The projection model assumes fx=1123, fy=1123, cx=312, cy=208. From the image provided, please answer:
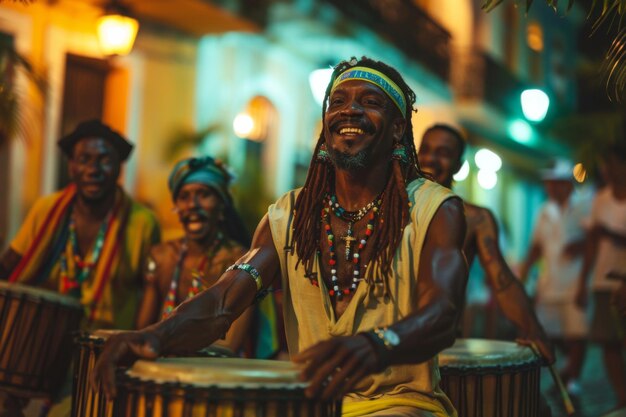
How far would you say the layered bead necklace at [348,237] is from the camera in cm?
421

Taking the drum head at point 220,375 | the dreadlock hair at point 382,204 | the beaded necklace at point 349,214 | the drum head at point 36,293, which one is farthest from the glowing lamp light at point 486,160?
the drum head at point 220,375

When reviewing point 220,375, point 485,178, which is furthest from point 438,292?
point 485,178

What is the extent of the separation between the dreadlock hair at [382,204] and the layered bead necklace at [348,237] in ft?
0.12

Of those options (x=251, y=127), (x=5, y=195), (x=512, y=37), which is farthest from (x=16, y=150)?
(x=512, y=37)

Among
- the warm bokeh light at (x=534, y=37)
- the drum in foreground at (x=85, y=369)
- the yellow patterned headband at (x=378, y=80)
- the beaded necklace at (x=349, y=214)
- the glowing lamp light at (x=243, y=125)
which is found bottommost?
the drum in foreground at (x=85, y=369)

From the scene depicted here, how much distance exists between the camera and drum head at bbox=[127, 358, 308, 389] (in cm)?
329

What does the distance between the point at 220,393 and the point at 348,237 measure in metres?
1.17

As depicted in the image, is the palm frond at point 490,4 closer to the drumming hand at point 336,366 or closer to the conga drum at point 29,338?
the drumming hand at point 336,366

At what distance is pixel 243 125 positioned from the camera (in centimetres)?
1788

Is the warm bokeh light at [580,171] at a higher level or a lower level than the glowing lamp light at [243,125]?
lower

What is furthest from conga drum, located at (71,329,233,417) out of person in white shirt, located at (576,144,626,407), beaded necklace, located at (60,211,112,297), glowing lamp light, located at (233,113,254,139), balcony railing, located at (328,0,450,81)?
balcony railing, located at (328,0,450,81)

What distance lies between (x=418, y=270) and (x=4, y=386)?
2770 mm

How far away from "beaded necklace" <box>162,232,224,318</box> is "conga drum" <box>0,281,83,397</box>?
77 centimetres

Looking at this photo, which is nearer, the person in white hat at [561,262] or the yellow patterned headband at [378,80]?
the yellow patterned headband at [378,80]
